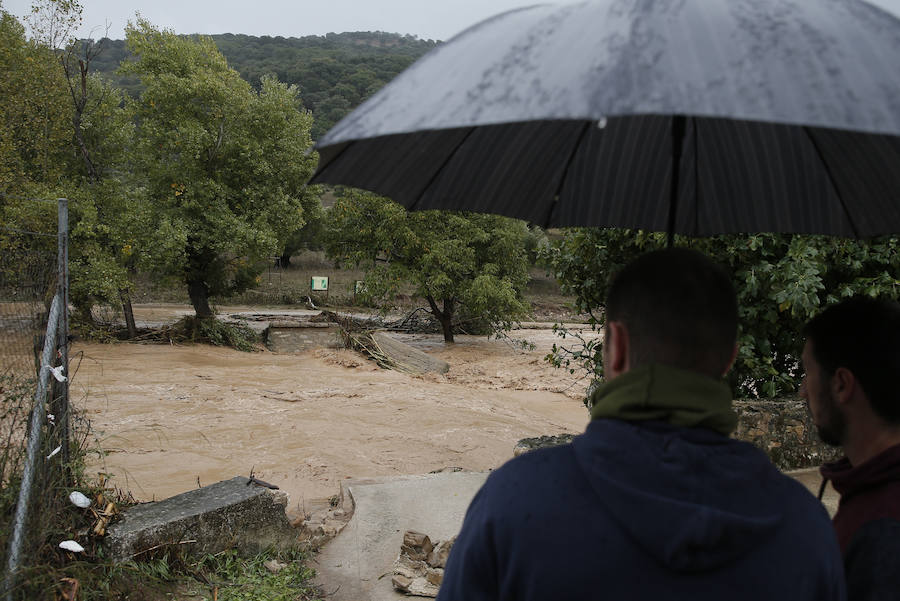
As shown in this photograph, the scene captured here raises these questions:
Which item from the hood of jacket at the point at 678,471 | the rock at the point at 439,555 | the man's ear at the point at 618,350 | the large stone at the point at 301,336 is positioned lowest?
the large stone at the point at 301,336

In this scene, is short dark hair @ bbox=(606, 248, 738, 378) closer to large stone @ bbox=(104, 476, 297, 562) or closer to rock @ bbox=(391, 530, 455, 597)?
rock @ bbox=(391, 530, 455, 597)

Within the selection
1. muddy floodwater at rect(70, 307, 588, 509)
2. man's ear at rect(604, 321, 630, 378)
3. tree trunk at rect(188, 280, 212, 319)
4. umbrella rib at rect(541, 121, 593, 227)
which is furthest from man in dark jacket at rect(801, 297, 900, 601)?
tree trunk at rect(188, 280, 212, 319)

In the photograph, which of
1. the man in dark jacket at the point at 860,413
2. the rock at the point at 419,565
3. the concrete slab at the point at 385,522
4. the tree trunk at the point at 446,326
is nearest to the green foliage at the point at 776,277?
the concrete slab at the point at 385,522

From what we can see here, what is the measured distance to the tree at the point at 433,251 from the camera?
17484 mm

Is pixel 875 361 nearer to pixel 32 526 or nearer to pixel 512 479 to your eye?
pixel 512 479

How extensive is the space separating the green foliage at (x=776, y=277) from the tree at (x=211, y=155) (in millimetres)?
12521

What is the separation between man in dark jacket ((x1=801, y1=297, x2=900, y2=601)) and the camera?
4.25ft

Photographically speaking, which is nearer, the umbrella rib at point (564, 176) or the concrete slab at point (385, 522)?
the umbrella rib at point (564, 176)

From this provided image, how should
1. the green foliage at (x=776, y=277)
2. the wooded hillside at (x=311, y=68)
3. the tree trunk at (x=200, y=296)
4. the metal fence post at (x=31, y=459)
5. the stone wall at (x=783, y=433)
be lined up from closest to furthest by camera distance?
the metal fence post at (x=31, y=459) → the green foliage at (x=776, y=277) → the stone wall at (x=783, y=433) → the tree trunk at (x=200, y=296) → the wooded hillside at (x=311, y=68)

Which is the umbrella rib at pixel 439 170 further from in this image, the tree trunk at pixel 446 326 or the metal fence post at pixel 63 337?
the tree trunk at pixel 446 326

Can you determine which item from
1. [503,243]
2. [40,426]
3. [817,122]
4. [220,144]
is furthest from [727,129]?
[220,144]

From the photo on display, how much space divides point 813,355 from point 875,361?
0.43 feet

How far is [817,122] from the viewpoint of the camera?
101cm

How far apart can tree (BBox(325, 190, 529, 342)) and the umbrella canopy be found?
48.9 ft
